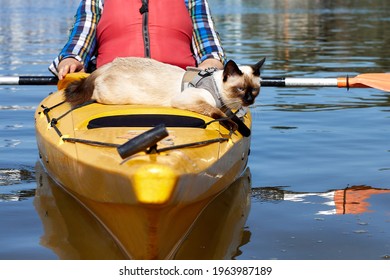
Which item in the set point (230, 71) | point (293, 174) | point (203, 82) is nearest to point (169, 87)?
point (203, 82)

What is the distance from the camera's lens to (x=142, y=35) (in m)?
6.78

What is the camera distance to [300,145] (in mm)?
8367

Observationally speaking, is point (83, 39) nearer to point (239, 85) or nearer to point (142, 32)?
point (142, 32)

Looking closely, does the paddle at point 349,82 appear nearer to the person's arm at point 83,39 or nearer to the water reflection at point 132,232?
the water reflection at point 132,232

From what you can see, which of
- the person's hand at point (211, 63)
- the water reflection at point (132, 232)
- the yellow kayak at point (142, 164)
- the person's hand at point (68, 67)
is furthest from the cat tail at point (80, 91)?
the person's hand at point (211, 63)

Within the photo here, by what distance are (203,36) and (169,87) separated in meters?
1.68

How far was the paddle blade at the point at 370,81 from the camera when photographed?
7320 millimetres

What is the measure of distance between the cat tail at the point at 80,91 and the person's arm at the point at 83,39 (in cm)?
72

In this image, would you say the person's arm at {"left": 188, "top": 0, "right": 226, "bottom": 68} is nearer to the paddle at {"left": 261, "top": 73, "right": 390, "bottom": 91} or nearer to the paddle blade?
the paddle at {"left": 261, "top": 73, "right": 390, "bottom": 91}

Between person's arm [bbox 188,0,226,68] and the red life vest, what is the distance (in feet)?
0.72

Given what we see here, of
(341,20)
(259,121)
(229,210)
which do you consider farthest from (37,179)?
(341,20)

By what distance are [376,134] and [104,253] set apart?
463cm

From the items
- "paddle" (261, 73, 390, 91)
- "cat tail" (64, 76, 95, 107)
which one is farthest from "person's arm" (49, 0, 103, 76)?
"paddle" (261, 73, 390, 91)

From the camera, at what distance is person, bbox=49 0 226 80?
6785 millimetres
